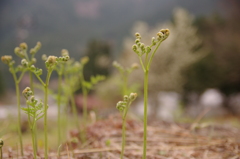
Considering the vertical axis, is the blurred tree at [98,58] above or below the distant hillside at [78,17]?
below

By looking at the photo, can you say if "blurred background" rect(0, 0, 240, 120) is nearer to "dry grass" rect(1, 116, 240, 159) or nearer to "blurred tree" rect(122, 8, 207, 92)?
"blurred tree" rect(122, 8, 207, 92)

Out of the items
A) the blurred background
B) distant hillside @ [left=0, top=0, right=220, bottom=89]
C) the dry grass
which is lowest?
the dry grass

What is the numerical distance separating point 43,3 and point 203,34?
145 ft

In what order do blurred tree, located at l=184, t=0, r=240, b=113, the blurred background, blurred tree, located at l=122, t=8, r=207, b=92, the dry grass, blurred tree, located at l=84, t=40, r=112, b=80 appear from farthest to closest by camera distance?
blurred tree, located at l=84, t=40, r=112, b=80 → blurred tree, located at l=184, t=0, r=240, b=113 → the blurred background → blurred tree, located at l=122, t=8, r=207, b=92 → the dry grass

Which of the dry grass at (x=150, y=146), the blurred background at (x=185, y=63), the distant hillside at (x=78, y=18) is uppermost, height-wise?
the distant hillside at (x=78, y=18)

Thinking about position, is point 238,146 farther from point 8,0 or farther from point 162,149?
point 8,0

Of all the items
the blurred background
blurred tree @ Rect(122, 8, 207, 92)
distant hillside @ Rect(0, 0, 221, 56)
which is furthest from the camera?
distant hillside @ Rect(0, 0, 221, 56)

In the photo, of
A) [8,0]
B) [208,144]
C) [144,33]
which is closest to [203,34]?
[144,33]

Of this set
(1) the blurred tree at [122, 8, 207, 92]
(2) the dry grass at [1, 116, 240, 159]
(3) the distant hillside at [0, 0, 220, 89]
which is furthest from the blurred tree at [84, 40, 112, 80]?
(3) the distant hillside at [0, 0, 220, 89]

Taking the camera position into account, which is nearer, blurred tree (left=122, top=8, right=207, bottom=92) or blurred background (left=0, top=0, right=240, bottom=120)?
blurred tree (left=122, top=8, right=207, bottom=92)

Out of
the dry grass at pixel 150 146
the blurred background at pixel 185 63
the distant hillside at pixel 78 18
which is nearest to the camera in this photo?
the dry grass at pixel 150 146

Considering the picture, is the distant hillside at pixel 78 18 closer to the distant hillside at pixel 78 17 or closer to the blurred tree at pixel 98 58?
the distant hillside at pixel 78 17

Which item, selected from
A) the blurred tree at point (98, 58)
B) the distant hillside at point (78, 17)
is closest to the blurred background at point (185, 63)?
the blurred tree at point (98, 58)

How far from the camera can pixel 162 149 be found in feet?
5.07
